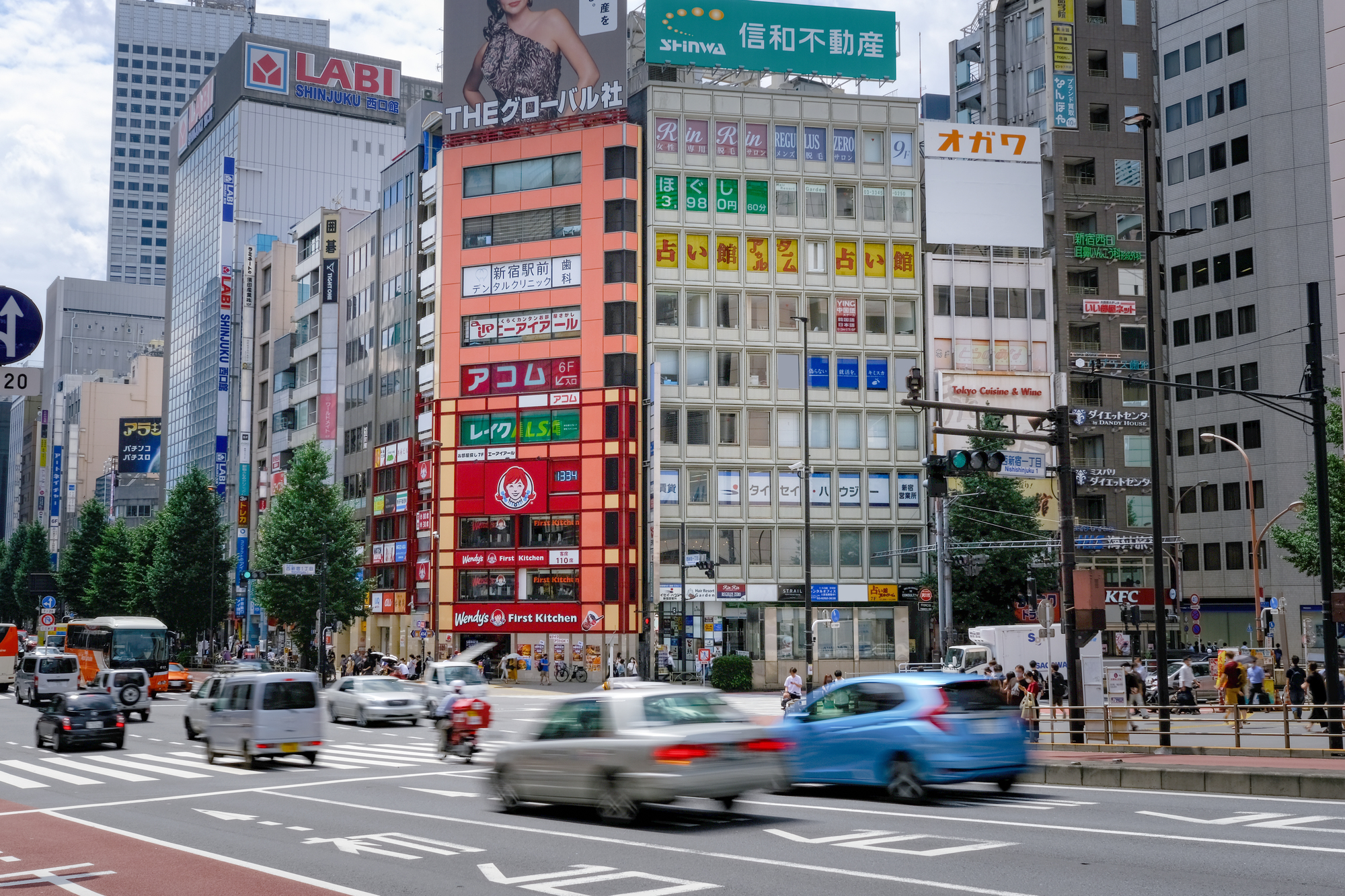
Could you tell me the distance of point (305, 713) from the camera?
2672 centimetres

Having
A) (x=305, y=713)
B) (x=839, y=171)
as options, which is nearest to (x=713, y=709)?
(x=305, y=713)

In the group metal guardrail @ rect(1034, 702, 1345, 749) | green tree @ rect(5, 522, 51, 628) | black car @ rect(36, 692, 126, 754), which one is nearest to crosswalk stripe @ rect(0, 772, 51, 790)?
black car @ rect(36, 692, 126, 754)

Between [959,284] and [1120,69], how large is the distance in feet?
65.2

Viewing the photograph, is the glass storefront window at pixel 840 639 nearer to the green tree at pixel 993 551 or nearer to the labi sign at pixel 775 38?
the green tree at pixel 993 551

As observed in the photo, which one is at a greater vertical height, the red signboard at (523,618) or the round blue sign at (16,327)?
the round blue sign at (16,327)

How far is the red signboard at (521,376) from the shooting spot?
7131 cm

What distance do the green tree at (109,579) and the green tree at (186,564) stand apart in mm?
10964

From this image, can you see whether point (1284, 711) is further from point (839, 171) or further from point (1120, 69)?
point (1120, 69)

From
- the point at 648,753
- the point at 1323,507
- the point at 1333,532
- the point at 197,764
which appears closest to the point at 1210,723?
the point at 1323,507

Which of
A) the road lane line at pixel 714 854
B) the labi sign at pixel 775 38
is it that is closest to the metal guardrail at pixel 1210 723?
the road lane line at pixel 714 854

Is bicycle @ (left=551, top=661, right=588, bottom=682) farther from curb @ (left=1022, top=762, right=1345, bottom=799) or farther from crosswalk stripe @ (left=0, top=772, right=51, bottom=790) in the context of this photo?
curb @ (left=1022, top=762, right=1345, bottom=799)

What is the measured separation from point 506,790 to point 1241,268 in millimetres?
71910

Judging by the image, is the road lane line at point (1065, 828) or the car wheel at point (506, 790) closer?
the road lane line at point (1065, 828)

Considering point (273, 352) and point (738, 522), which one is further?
point (273, 352)
